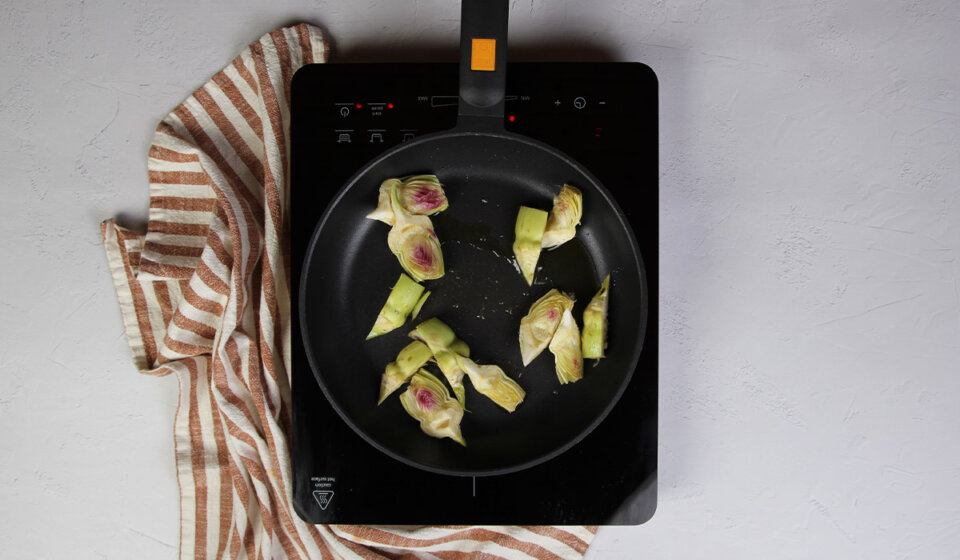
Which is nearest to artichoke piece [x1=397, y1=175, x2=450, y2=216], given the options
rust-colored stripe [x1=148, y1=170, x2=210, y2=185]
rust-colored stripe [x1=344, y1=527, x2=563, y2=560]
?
rust-colored stripe [x1=148, y1=170, x2=210, y2=185]

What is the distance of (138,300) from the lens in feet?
2.46

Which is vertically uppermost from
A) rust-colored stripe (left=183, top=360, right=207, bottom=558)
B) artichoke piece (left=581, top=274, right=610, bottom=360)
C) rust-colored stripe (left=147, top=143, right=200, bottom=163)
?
rust-colored stripe (left=147, top=143, right=200, bottom=163)

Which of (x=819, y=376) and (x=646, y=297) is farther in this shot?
(x=819, y=376)

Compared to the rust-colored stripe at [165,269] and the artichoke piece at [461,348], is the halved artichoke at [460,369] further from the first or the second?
the rust-colored stripe at [165,269]

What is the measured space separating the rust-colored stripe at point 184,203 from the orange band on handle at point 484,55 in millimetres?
306

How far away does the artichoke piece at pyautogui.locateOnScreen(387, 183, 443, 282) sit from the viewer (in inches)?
26.8

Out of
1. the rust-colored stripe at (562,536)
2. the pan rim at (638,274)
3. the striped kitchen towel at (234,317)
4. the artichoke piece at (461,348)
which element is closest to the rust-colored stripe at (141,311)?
the striped kitchen towel at (234,317)

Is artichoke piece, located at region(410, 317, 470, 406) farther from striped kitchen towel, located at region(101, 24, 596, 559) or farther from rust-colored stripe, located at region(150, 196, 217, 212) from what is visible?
rust-colored stripe, located at region(150, 196, 217, 212)

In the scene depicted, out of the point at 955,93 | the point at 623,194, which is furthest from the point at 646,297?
the point at 955,93

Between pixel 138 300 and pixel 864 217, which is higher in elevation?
pixel 864 217

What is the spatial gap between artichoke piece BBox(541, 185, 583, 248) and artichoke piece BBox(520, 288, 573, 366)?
55mm

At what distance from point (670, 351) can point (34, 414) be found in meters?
0.67

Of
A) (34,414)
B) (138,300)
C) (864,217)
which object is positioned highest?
(864,217)

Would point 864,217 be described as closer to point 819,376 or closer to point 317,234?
point 819,376
